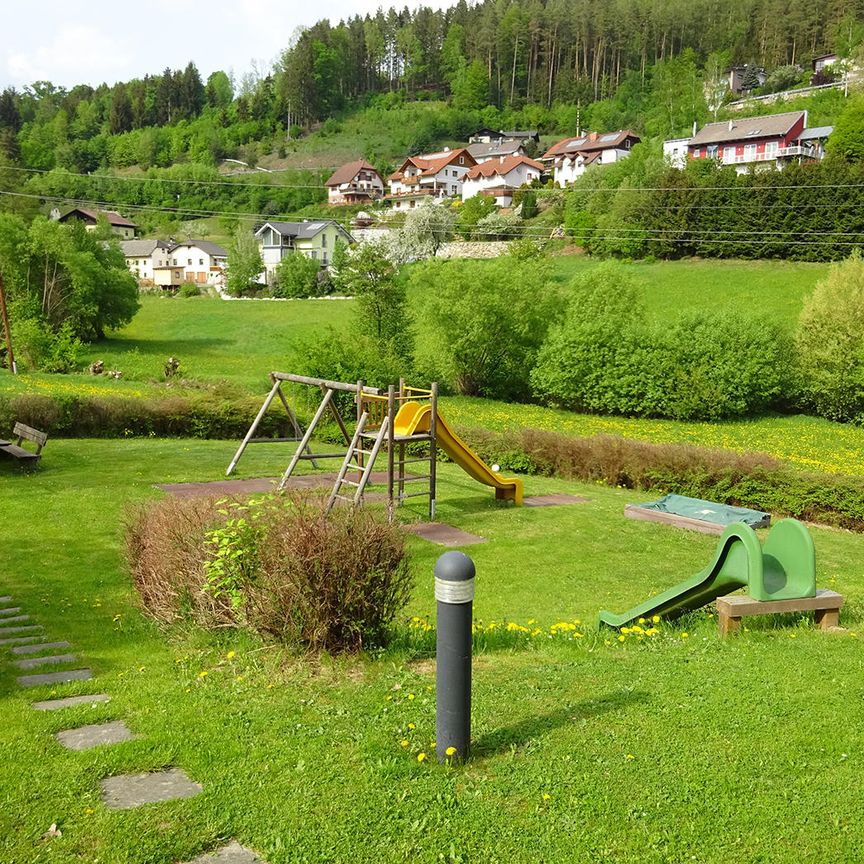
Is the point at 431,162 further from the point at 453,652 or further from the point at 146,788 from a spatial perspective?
the point at 146,788

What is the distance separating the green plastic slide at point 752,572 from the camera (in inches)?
267

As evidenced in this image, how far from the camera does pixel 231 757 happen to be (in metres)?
4.31

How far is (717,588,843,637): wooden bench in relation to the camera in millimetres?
6645

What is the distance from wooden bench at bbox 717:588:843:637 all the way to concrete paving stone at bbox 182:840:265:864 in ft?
14.4

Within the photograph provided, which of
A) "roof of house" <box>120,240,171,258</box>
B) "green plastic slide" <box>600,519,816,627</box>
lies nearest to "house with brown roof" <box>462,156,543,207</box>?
"roof of house" <box>120,240,171,258</box>

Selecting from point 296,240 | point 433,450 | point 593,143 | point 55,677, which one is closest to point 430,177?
point 593,143

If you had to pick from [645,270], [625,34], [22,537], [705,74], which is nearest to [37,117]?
[625,34]

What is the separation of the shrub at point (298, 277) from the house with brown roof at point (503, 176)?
37529 millimetres

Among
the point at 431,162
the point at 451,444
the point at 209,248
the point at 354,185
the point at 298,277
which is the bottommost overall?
the point at 451,444

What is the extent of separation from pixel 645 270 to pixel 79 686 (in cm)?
5681

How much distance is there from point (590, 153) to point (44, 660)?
108674 mm

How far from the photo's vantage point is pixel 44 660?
632 centimetres

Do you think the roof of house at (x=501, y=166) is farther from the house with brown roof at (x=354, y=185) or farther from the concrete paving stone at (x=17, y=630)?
the concrete paving stone at (x=17, y=630)

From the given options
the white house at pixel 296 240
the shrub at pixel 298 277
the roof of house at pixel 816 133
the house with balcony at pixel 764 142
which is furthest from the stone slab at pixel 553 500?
the roof of house at pixel 816 133
